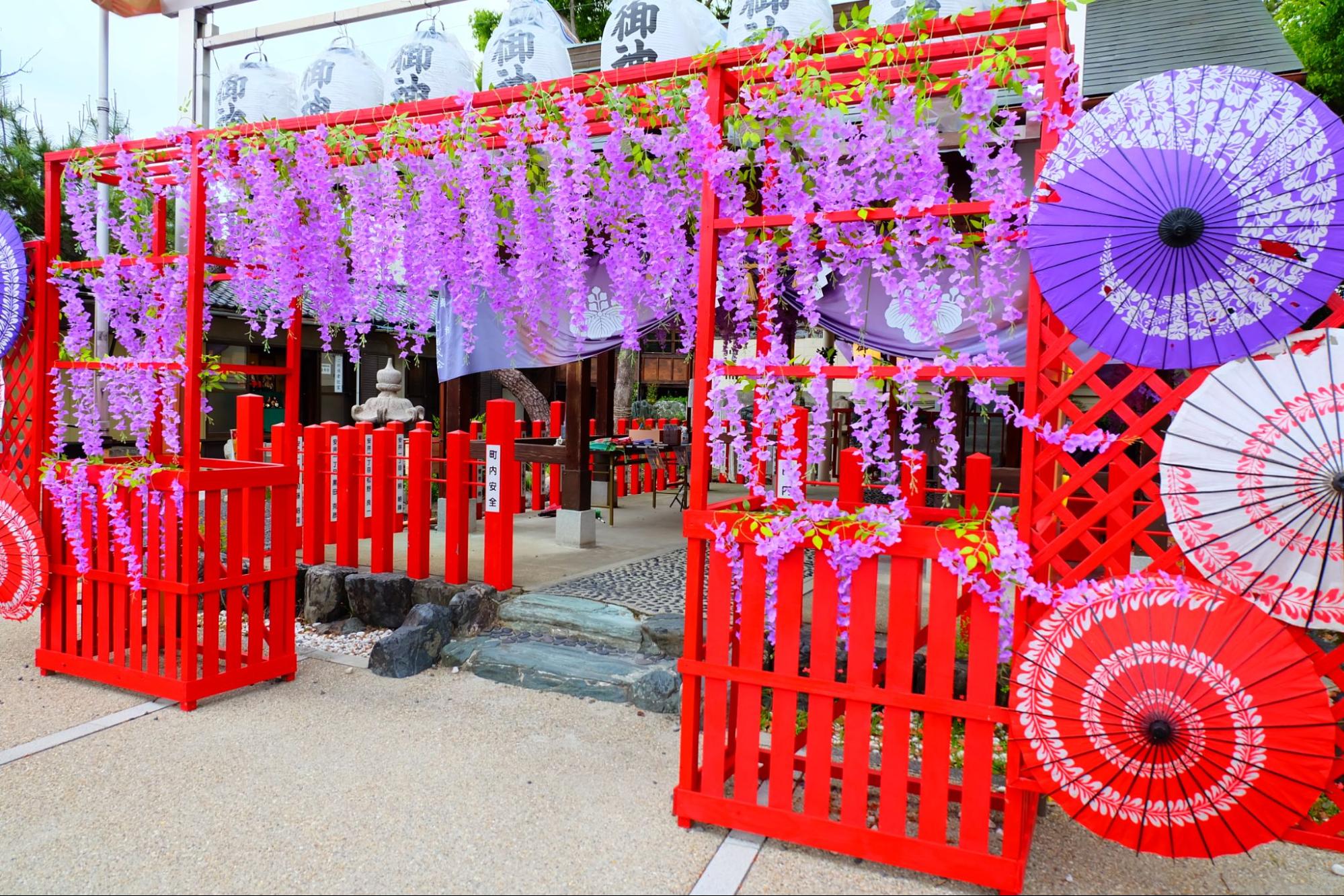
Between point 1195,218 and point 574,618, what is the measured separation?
380 centimetres

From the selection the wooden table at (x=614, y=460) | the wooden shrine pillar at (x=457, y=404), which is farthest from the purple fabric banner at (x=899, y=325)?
the wooden shrine pillar at (x=457, y=404)

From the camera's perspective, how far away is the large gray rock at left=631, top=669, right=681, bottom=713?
4219 millimetres

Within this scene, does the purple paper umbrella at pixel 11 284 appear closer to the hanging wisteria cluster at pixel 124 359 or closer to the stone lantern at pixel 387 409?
the hanging wisteria cluster at pixel 124 359

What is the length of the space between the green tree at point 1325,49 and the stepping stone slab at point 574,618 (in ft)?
35.1

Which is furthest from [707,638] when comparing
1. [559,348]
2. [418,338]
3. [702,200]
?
[559,348]

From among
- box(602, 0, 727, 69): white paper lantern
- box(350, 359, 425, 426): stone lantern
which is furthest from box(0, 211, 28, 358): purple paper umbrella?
box(350, 359, 425, 426): stone lantern

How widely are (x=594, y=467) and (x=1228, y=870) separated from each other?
737 cm

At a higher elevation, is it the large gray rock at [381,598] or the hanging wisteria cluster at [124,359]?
the hanging wisteria cluster at [124,359]

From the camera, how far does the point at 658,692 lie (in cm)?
426

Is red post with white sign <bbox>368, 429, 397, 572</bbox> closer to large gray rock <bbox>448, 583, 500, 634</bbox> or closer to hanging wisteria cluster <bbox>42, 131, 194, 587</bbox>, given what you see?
large gray rock <bbox>448, 583, 500, 634</bbox>

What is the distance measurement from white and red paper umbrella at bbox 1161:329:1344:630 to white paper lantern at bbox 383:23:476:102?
159 inches

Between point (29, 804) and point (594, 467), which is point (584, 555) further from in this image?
point (29, 804)

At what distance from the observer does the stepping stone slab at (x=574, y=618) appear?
194 inches

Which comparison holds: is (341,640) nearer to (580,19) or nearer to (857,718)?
(857,718)
